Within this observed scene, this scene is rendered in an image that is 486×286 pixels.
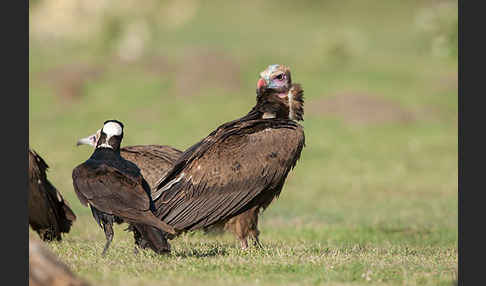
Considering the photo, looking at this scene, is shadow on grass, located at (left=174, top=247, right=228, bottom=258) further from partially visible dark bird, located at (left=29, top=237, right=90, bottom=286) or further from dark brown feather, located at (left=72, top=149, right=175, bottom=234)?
partially visible dark bird, located at (left=29, top=237, right=90, bottom=286)

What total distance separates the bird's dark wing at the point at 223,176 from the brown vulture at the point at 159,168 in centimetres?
23

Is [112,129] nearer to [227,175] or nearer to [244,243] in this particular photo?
[227,175]

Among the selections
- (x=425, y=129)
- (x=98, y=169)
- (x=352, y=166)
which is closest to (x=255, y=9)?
(x=425, y=129)

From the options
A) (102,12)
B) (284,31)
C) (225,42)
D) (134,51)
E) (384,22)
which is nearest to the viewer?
(134,51)

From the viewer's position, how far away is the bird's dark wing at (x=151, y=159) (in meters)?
11.4

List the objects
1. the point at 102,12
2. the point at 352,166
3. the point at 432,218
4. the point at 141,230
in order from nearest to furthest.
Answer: the point at 141,230 < the point at 432,218 < the point at 352,166 < the point at 102,12

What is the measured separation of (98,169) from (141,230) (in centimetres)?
97

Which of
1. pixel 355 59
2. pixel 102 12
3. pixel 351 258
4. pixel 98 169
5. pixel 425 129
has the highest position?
pixel 102 12

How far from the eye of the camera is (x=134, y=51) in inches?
1959

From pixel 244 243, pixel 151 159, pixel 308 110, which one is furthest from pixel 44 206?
pixel 308 110

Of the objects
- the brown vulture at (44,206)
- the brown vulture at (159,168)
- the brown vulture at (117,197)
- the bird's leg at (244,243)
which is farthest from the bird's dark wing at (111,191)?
the brown vulture at (44,206)

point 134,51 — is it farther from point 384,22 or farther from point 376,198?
point 384,22

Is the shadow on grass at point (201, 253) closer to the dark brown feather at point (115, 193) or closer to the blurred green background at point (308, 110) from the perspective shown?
the dark brown feather at point (115, 193)

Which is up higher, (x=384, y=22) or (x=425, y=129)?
(x=384, y=22)
